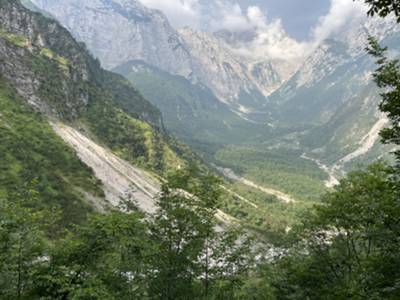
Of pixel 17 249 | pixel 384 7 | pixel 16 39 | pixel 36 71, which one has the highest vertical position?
pixel 16 39

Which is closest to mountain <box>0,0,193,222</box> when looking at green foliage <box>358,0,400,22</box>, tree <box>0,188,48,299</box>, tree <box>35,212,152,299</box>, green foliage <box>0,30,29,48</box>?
green foliage <box>0,30,29,48</box>

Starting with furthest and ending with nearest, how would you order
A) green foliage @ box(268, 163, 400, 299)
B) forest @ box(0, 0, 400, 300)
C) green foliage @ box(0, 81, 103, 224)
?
green foliage @ box(0, 81, 103, 224) → green foliage @ box(268, 163, 400, 299) → forest @ box(0, 0, 400, 300)

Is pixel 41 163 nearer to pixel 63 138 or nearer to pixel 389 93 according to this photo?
pixel 63 138

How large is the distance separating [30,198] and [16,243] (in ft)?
9.61

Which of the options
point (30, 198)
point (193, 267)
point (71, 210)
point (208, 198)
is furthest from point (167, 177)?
point (71, 210)

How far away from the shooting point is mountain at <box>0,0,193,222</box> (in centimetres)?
8681

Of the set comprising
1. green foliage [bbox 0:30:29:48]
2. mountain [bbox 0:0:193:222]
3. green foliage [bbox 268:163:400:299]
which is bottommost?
green foliage [bbox 268:163:400:299]

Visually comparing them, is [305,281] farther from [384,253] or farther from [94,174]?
[94,174]

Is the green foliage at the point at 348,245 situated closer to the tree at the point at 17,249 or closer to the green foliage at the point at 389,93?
the green foliage at the point at 389,93

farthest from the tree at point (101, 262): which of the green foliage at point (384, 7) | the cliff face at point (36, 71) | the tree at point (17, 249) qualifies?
the cliff face at point (36, 71)

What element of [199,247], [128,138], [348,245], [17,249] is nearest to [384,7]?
[199,247]

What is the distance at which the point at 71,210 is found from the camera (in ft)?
263

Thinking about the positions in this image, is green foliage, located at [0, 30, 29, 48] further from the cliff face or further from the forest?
the forest

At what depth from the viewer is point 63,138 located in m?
121
